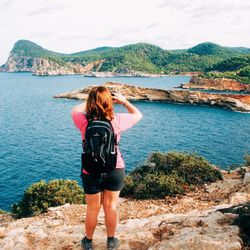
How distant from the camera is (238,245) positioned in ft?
21.4

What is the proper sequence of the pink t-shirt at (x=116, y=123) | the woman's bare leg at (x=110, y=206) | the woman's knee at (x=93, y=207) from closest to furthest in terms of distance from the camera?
the pink t-shirt at (x=116, y=123) < the woman's bare leg at (x=110, y=206) < the woman's knee at (x=93, y=207)

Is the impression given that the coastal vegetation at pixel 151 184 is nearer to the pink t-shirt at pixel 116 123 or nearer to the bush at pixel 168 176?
the bush at pixel 168 176

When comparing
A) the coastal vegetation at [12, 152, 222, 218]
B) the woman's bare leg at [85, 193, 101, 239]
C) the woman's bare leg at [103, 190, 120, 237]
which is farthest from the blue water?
the woman's bare leg at [103, 190, 120, 237]

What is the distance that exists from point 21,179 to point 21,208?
58.6 ft

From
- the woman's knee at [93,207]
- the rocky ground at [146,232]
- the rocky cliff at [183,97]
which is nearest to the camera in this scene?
the woman's knee at [93,207]

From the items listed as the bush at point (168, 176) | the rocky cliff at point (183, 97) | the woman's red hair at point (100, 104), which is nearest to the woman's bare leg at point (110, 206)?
the woman's red hair at point (100, 104)

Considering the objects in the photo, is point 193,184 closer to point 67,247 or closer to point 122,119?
point 67,247

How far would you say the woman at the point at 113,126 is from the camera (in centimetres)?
557

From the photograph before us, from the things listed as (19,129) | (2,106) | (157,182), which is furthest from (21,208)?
(2,106)

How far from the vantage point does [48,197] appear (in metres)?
17.4

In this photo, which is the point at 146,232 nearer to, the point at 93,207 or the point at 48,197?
the point at 93,207

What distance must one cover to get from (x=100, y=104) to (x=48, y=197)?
1301 centimetres

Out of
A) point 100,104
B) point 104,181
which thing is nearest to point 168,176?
point 104,181

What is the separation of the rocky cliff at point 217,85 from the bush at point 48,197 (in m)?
121
